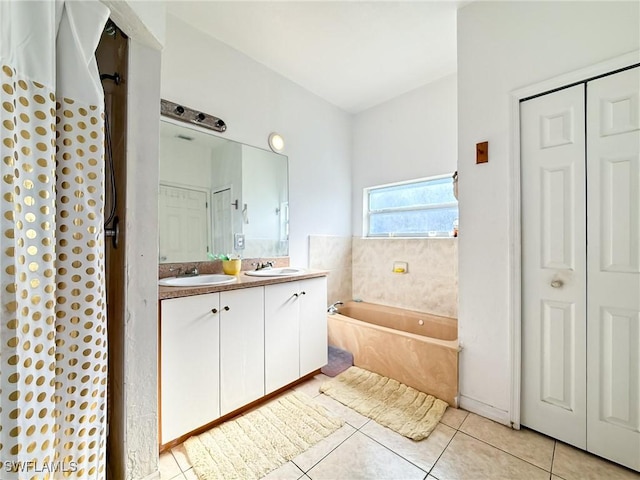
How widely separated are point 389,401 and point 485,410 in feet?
1.96

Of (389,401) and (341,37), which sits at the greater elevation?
(341,37)

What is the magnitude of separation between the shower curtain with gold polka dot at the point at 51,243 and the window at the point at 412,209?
2668 millimetres

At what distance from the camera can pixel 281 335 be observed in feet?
6.23

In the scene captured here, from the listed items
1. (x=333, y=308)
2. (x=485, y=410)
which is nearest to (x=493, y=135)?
(x=485, y=410)

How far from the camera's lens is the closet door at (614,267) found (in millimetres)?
1258

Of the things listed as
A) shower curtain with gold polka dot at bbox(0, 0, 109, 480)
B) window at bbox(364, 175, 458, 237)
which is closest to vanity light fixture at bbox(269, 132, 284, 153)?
window at bbox(364, 175, 458, 237)

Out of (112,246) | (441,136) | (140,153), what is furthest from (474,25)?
(112,246)

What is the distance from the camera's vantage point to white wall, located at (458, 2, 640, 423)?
1448mm

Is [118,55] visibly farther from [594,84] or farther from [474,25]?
[594,84]

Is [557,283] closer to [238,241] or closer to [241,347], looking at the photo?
[241,347]

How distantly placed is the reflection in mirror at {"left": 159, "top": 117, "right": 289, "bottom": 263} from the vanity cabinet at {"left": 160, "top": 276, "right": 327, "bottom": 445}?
0.63 metres

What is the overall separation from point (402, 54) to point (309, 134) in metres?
1.12

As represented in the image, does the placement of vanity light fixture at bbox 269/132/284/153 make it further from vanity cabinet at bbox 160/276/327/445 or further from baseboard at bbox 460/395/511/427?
baseboard at bbox 460/395/511/427

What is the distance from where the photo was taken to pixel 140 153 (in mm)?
1171
